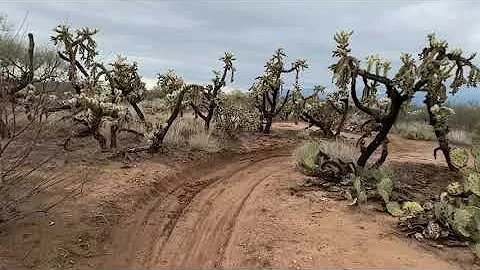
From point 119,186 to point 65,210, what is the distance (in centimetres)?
144

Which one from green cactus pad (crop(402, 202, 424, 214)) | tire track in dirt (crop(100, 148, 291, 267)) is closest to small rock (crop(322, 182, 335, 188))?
tire track in dirt (crop(100, 148, 291, 267))

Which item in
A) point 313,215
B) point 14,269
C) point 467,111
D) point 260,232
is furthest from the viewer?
point 467,111

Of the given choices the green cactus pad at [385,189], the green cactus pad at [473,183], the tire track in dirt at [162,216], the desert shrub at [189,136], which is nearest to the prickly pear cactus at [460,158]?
the green cactus pad at [473,183]

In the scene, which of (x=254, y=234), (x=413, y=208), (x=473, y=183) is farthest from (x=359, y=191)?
(x=254, y=234)

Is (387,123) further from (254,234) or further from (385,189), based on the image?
(254,234)

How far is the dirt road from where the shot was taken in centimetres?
630

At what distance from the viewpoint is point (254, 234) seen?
23.5ft

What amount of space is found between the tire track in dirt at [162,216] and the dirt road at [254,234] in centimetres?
1

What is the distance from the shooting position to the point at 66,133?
498 inches

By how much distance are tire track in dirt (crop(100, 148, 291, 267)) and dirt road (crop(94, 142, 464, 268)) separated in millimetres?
14

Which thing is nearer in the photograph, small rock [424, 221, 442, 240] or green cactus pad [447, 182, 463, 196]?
small rock [424, 221, 442, 240]

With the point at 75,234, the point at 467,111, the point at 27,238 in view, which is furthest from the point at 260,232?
the point at 467,111

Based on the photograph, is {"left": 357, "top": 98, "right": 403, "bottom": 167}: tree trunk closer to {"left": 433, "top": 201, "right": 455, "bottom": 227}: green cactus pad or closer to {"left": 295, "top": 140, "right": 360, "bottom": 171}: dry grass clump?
{"left": 295, "top": 140, "right": 360, "bottom": 171}: dry grass clump

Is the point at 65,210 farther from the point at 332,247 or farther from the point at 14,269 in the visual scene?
the point at 332,247
